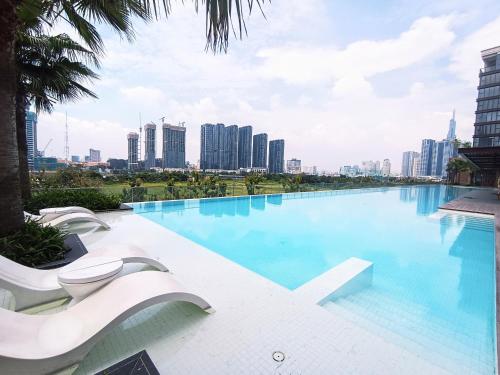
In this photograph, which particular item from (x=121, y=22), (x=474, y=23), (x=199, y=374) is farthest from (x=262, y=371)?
(x=474, y=23)

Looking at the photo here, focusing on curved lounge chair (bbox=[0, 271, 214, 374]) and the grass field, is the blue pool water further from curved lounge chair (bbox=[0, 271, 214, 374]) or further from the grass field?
curved lounge chair (bbox=[0, 271, 214, 374])

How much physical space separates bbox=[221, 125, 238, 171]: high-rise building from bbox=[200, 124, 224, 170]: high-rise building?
0.87 metres

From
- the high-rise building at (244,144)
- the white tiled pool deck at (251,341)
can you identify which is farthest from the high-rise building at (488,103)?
the white tiled pool deck at (251,341)

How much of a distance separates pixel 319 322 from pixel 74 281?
2.30 m

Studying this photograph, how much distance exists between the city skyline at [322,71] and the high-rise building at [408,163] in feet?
239

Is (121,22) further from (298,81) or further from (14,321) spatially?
(298,81)

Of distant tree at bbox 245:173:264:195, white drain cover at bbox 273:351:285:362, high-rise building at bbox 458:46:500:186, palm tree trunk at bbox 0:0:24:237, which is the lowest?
white drain cover at bbox 273:351:285:362

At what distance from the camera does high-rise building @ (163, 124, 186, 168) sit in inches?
1538

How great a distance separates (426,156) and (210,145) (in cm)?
6452

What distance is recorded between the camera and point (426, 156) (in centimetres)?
7006

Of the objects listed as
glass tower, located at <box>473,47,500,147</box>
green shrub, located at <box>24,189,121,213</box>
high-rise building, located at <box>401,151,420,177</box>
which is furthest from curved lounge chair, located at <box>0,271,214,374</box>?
high-rise building, located at <box>401,151,420,177</box>

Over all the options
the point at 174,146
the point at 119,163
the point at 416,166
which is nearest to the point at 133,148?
the point at 119,163

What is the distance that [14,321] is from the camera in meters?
1.65

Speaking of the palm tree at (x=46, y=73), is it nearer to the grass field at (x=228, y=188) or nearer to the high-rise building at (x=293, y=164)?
the grass field at (x=228, y=188)
